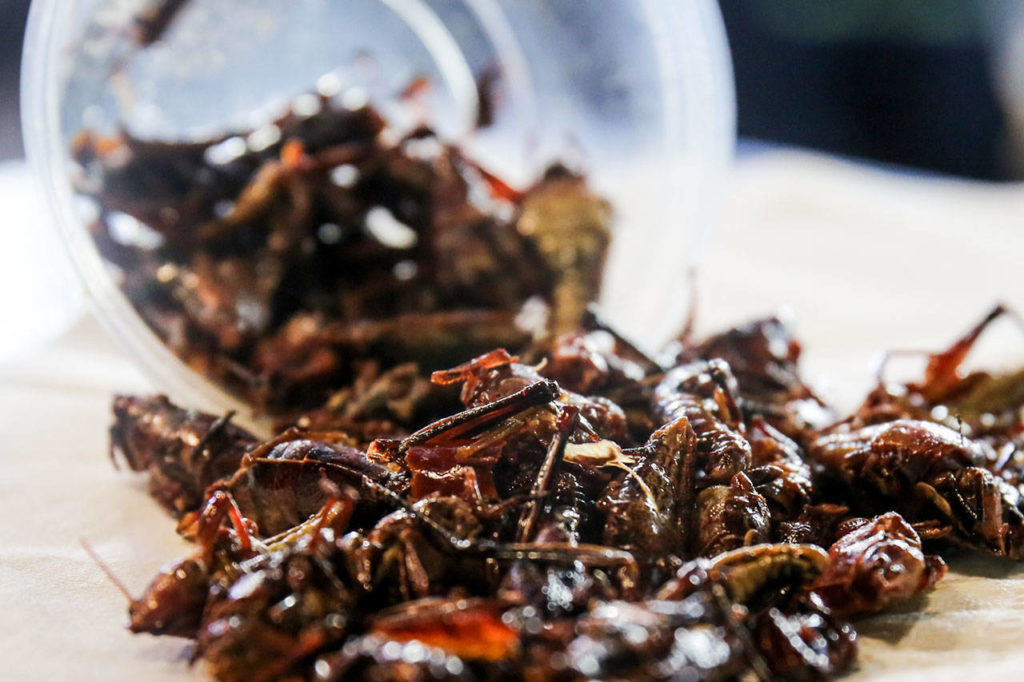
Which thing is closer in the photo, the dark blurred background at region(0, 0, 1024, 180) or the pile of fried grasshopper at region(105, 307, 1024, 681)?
the pile of fried grasshopper at region(105, 307, 1024, 681)

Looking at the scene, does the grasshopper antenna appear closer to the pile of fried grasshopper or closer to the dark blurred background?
the pile of fried grasshopper

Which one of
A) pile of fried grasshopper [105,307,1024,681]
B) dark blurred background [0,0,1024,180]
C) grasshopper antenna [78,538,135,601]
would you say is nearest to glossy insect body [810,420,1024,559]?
pile of fried grasshopper [105,307,1024,681]

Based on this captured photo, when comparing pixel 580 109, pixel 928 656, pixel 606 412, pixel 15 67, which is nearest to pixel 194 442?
pixel 606 412

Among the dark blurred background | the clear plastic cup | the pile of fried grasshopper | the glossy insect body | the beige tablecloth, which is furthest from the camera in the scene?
the dark blurred background

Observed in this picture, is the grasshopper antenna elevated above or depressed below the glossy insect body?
below

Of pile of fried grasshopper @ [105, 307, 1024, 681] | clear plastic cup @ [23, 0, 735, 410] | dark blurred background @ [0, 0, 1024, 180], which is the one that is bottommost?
pile of fried grasshopper @ [105, 307, 1024, 681]

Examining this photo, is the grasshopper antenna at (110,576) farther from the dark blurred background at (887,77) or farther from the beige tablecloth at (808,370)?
the dark blurred background at (887,77)

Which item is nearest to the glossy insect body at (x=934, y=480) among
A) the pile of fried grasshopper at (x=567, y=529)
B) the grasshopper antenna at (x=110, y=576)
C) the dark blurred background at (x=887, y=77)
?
the pile of fried grasshopper at (x=567, y=529)
